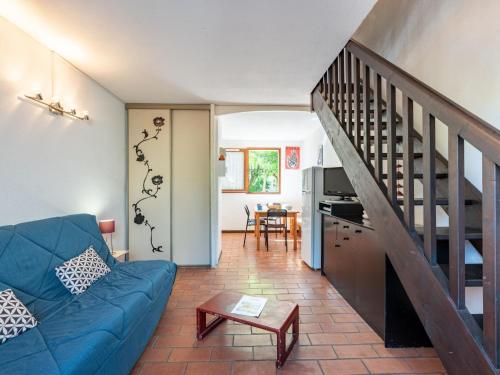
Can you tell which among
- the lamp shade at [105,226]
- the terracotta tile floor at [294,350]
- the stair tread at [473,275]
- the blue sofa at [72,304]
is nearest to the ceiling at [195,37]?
the blue sofa at [72,304]

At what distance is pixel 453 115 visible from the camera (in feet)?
3.70

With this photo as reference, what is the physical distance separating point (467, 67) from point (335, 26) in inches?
36.9

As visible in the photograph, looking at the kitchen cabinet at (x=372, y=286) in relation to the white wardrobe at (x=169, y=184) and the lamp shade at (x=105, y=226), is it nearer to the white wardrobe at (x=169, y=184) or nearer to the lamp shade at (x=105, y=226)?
the white wardrobe at (x=169, y=184)

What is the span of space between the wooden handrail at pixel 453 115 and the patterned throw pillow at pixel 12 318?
7.70 feet

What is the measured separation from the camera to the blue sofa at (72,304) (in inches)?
47.1

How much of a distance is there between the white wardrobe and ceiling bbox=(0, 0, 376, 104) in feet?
2.50

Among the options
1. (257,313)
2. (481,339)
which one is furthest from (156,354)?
(481,339)

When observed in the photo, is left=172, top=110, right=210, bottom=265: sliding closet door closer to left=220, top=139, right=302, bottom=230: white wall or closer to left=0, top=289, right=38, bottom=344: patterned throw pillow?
left=0, top=289, right=38, bottom=344: patterned throw pillow

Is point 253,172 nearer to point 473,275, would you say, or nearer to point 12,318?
point 473,275

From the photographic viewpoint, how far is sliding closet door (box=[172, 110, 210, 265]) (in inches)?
151

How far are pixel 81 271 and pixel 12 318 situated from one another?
621 mm

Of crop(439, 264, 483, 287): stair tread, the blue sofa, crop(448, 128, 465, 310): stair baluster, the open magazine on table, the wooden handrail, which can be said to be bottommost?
the open magazine on table

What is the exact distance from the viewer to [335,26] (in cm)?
191

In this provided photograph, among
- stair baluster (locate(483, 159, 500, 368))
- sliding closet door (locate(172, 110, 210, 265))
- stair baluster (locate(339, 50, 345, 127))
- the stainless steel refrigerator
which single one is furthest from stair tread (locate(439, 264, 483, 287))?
sliding closet door (locate(172, 110, 210, 265))
